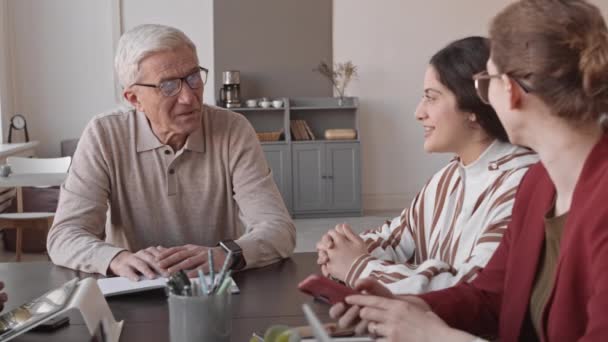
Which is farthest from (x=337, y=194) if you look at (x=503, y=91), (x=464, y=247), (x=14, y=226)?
(x=503, y=91)

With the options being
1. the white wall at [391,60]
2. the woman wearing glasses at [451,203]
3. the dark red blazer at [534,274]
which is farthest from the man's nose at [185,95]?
the white wall at [391,60]

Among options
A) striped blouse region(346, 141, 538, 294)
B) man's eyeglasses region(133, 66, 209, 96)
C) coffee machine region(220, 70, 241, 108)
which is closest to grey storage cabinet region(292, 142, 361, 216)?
coffee machine region(220, 70, 241, 108)

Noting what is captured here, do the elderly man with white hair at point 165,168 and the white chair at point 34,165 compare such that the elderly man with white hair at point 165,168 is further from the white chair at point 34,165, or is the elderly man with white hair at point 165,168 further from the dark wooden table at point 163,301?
the white chair at point 34,165

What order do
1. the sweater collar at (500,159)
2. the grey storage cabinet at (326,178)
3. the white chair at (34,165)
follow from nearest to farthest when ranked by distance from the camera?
1. the sweater collar at (500,159)
2. the white chair at (34,165)
3. the grey storage cabinet at (326,178)

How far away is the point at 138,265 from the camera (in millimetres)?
1903

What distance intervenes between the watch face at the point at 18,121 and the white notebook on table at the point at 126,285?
571 centimetres

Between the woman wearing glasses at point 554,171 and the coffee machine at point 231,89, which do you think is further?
the coffee machine at point 231,89

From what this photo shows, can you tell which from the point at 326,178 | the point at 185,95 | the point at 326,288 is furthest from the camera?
the point at 326,178

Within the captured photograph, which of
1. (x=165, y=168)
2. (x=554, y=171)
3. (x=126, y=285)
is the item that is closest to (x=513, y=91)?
(x=554, y=171)

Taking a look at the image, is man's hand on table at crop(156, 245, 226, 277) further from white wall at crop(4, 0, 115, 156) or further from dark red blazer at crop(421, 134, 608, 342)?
white wall at crop(4, 0, 115, 156)

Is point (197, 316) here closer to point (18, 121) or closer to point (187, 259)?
point (187, 259)

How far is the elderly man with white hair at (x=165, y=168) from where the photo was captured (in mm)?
2301

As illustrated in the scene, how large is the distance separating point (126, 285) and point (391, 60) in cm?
611

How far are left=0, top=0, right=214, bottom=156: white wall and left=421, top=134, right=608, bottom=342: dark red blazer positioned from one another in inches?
246
